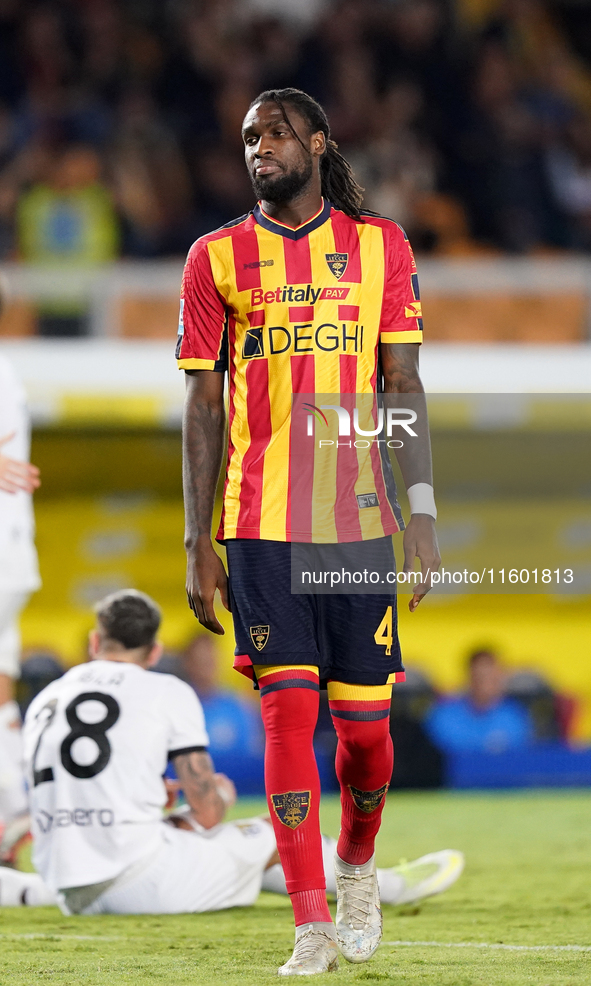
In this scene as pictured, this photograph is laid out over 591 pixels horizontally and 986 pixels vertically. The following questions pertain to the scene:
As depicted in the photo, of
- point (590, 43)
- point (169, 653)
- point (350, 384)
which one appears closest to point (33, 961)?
point (350, 384)

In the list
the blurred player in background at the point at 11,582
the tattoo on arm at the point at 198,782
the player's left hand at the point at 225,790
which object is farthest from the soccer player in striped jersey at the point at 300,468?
the blurred player in background at the point at 11,582

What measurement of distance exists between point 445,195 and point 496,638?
359 centimetres

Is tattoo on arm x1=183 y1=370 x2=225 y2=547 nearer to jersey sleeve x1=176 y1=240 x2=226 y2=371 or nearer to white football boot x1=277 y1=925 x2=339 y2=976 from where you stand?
jersey sleeve x1=176 y1=240 x2=226 y2=371

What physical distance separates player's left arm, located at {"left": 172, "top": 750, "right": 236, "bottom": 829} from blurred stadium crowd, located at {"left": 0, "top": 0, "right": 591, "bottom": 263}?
6183 mm

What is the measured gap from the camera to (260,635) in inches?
124

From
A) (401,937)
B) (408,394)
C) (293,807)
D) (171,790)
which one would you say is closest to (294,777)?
(293,807)

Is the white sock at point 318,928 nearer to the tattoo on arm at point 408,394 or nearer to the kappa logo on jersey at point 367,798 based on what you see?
the kappa logo on jersey at point 367,798

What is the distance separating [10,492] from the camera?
4.73m

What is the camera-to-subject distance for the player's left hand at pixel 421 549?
3262mm

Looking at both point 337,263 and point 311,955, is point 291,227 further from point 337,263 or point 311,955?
point 311,955

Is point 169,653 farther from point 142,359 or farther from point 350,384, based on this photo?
point 350,384

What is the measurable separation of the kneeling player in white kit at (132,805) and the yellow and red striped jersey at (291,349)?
4.02ft

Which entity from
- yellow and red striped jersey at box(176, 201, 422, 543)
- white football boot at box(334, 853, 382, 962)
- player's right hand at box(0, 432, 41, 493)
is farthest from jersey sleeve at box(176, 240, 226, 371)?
player's right hand at box(0, 432, 41, 493)

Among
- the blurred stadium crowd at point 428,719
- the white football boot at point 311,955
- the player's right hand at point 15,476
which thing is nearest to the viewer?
the white football boot at point 311,955
